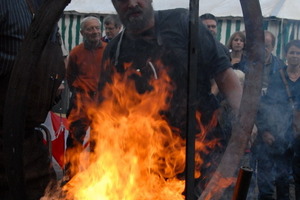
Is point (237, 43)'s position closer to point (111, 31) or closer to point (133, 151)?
point (111, 31)

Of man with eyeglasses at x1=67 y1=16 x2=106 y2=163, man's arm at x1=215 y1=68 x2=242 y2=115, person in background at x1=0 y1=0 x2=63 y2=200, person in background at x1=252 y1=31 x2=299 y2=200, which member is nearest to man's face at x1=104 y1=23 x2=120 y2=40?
man with eyeglasses at x1=67 y1=16 x2=106 y2=163

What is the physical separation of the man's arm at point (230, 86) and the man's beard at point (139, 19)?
0.48m

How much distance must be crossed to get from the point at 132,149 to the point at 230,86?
0.61 m

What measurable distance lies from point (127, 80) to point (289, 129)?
1.92 metres

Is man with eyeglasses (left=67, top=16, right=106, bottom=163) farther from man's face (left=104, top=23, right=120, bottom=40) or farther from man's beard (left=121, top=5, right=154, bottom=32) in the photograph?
man's beard (left=121, top=5, right=154, bottom=32)

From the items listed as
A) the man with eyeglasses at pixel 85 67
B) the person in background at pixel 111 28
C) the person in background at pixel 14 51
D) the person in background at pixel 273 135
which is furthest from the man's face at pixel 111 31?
the person in background at pixel 14 51

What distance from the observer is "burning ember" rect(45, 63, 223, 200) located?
221cm

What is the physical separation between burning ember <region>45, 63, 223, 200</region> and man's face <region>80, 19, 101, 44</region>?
2737 mm

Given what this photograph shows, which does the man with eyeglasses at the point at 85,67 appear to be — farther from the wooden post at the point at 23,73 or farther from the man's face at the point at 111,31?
the wooden post at the point at 23,73

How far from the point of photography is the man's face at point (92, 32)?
539 centimetres

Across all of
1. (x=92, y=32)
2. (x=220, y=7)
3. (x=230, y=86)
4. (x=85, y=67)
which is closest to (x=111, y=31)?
(x=92, y=32)

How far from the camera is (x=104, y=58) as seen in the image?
2.85 metres

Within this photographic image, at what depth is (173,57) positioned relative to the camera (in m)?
2.58

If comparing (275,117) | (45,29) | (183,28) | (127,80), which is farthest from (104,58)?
(275,117)
